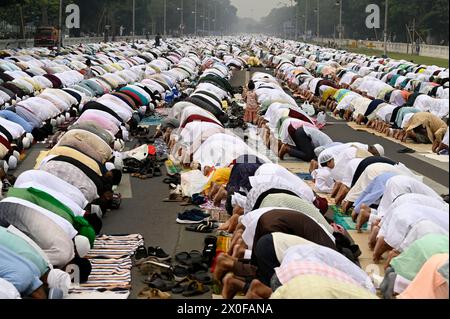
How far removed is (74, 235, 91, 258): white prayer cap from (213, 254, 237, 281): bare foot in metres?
1.77

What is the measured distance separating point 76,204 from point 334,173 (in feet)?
17.3

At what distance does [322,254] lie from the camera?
7.97 m

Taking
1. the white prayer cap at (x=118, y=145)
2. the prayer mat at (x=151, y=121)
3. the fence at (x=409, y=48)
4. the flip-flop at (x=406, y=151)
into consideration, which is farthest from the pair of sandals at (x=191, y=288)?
the fence at (x=409, y=48)

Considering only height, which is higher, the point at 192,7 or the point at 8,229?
the point at 192,7

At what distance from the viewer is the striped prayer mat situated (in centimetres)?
931

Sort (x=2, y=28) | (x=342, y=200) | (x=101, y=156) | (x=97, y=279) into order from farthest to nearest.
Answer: (x=2, y=28)
(x=101, y=156)
(x=342, y=200)
(x=97, y=279)

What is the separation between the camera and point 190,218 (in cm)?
1295

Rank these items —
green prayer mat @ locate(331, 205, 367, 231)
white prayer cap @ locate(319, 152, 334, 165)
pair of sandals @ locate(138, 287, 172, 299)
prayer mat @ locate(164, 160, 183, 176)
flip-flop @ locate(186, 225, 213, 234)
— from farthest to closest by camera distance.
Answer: prayer mat @ locate(164, 160, 183, 176), white prayer cap @ locate(319, 152, 334, 165), green prayer mat @ locate(331, 205, 367, 231), flip-flop @ locate(186, 225, 213, 234), pair of sandals @ locate(138, 287, 172, 299)

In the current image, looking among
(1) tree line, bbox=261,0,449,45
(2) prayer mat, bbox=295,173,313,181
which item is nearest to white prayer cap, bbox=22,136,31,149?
(2) prayer mat, bbox=295,173,313,181

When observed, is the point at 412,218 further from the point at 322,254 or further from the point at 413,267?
the point at 322,254

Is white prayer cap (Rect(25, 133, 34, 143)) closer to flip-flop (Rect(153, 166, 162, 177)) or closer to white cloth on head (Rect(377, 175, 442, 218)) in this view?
flip-flop (Rect(153, 166, 162, 177))

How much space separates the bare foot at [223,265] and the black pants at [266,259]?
13.8 inches

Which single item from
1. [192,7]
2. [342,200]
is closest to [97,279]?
[342,200]

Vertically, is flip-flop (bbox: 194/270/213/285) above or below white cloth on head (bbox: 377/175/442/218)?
below
